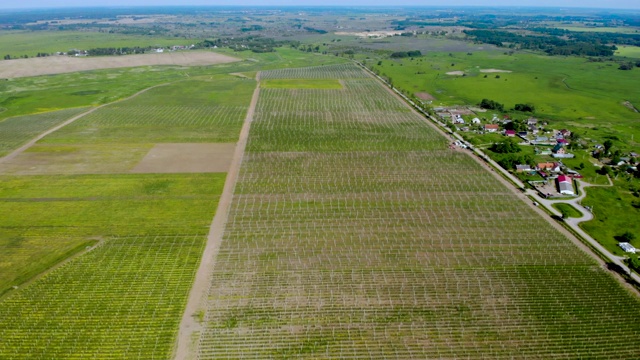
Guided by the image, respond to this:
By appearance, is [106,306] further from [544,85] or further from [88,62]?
[88,62]

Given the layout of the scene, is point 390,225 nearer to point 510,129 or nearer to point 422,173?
point 422,173

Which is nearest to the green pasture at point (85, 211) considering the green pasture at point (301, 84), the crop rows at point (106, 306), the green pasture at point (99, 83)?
the crop rows at point (106, 306)

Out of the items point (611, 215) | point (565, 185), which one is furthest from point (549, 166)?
point (611, 215)

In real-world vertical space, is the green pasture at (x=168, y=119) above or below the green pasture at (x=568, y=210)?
above

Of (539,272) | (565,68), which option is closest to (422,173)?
(539,272)

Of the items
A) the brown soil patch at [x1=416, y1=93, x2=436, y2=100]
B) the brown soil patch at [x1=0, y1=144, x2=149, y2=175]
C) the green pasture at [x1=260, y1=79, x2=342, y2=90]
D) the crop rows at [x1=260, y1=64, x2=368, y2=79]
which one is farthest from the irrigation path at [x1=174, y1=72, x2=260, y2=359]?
the crop rows at [x1=260, y1=64, x2=368, y2=79]

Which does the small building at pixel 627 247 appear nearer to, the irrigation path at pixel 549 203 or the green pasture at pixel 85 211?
the irrigation path at pixel 549 203
